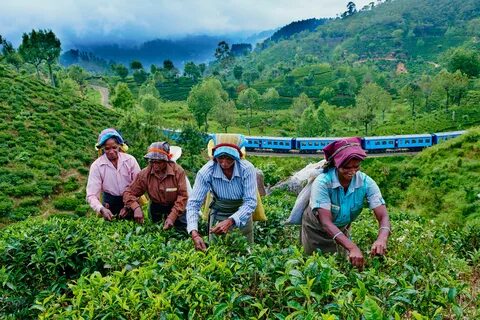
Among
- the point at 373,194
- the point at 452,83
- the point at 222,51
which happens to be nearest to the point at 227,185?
the point at 373,194

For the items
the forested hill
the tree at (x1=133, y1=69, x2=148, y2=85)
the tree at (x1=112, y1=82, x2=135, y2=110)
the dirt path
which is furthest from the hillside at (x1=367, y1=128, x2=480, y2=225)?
the forested hill

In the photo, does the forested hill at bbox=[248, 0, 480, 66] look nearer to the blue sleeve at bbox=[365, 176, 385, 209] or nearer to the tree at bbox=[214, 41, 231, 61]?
the tree at bbox=[214, 41, 231, 61]

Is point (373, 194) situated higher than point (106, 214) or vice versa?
point (373, 194)

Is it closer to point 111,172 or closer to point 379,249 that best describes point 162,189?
point 111,172

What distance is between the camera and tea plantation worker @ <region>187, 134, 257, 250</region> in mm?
3969

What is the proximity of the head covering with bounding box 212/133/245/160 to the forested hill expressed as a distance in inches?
4340

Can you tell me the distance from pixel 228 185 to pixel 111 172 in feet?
6.83

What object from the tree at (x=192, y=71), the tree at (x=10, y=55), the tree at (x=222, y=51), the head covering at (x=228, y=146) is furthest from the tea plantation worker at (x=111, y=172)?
the tree at (x=222, y=51)

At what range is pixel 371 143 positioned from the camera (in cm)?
3219

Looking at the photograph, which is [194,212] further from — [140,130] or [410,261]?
[140,130]

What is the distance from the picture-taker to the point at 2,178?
18.5 m

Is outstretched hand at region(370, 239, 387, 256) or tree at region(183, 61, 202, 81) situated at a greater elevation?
tree at region(183, 61, 202, 81)

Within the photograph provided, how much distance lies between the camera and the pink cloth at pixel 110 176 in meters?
5.43

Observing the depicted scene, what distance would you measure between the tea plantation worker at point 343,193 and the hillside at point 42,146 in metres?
15.5
